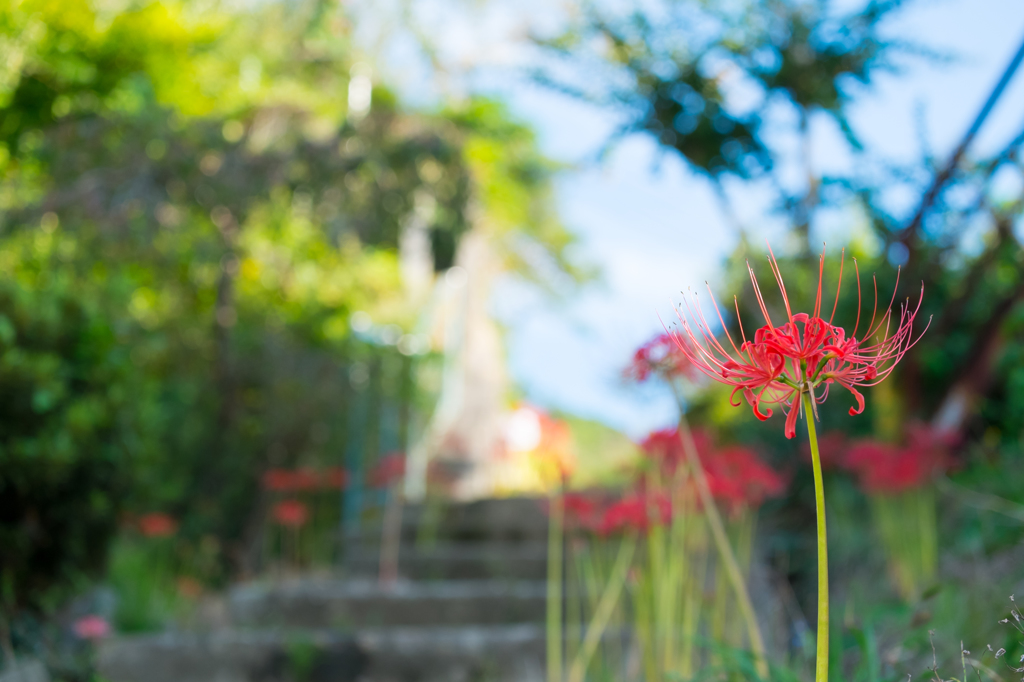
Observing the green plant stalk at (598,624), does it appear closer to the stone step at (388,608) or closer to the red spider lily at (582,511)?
the red spider lily at (582,511)

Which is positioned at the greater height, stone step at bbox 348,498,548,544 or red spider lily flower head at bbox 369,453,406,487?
red spider lily flower head at bbox 369,453,406,487

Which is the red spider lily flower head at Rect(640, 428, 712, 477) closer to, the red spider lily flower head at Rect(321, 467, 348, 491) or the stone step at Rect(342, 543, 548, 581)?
the stone step at Rect(342, 543, 548, 581)

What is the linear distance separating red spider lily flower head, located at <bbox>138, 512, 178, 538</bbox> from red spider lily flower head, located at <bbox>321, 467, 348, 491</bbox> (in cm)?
96

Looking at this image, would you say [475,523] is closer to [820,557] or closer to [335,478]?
[335,478]

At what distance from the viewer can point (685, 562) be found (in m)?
2.19

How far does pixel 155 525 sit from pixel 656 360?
3.36 meters

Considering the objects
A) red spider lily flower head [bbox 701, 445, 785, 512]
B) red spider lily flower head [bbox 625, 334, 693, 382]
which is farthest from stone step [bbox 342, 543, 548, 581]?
red spider lily flower head [bbox 625, 334, 693, 382]

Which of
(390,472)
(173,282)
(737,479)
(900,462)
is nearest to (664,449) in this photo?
(737,479)

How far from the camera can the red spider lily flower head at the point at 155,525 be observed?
4004 mm

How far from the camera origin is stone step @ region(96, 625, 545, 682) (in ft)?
9.93

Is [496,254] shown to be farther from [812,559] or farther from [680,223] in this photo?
[812,559]

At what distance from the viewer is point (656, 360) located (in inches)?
67.2

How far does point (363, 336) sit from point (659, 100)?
9.51 ft

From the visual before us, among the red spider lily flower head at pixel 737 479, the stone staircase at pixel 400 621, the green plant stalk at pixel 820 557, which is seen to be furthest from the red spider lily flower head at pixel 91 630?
the green plant stalk at pixel 820 557
